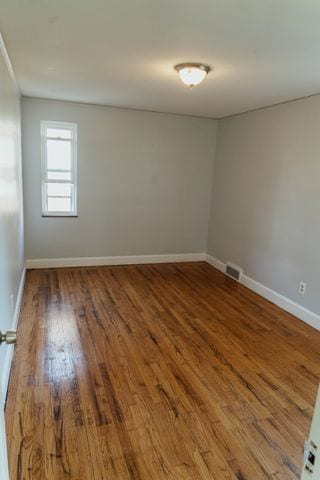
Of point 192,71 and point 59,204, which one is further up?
point 192,71

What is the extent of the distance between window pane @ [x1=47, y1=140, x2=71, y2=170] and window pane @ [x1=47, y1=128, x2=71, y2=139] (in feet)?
0.26

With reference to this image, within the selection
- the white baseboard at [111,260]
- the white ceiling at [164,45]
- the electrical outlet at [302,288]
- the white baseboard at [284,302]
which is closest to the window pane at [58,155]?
the white ceiling at [164,45]

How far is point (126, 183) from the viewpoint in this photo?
15.7 ft

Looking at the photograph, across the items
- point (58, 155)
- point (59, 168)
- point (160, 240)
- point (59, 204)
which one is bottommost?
point (160, 240)

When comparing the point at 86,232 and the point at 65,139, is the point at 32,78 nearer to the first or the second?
the point at 65,139

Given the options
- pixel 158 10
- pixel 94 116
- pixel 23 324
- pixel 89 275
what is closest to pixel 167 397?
pixel 23 324

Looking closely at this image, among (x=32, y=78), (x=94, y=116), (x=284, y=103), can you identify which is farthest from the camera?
(x=94, y=116)

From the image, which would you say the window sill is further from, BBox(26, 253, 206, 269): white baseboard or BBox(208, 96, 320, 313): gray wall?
BBox(208, 96, 320, 313): gray wall

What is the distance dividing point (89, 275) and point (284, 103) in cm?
327

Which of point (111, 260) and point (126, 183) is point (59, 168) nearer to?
point (126, 183)

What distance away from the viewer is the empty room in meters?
1.75

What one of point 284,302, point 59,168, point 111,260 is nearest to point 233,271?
point 284,302

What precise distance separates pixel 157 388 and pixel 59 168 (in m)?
3.35

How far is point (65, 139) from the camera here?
4.44 m
